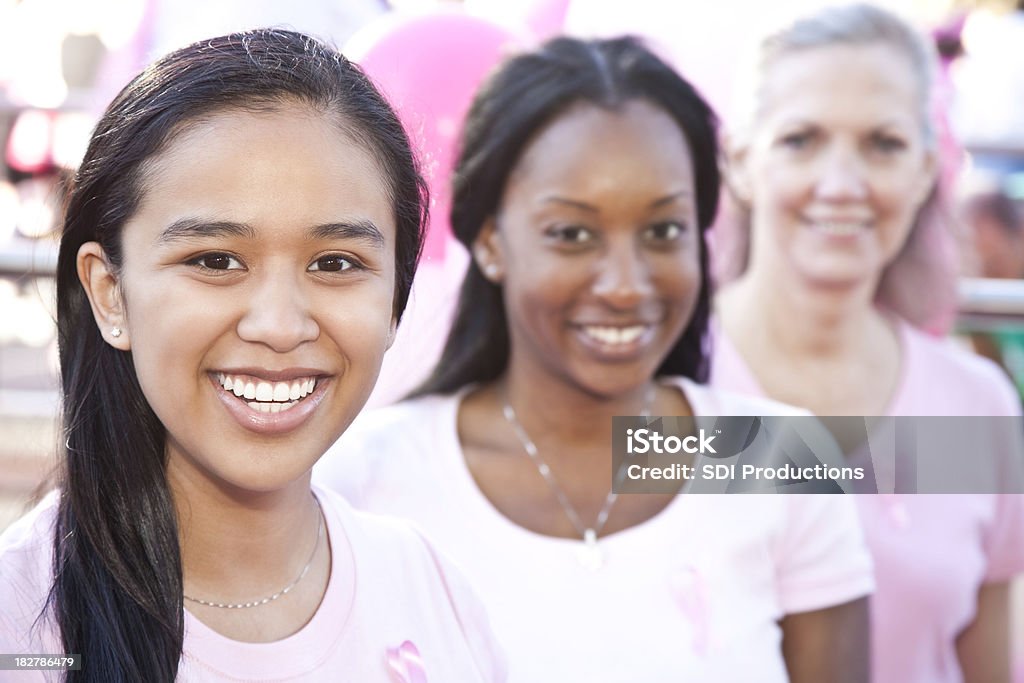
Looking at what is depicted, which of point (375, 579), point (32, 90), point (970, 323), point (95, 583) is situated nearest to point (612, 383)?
point (375, 579)

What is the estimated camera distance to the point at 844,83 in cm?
167

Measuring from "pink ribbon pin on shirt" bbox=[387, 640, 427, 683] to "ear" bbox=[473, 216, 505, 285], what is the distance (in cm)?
54

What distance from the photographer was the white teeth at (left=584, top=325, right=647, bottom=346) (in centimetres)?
140

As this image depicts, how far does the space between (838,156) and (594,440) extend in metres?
0.54

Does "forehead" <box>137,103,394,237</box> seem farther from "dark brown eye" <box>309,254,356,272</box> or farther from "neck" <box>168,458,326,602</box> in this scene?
"neck" <box>168,458,326,602</box>

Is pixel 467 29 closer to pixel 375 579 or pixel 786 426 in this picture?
pixel 786 426

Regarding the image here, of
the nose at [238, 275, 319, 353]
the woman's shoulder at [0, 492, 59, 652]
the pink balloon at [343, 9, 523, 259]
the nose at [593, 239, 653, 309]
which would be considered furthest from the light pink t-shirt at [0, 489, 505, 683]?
the pink balloon at [343, 9, 523, 259]

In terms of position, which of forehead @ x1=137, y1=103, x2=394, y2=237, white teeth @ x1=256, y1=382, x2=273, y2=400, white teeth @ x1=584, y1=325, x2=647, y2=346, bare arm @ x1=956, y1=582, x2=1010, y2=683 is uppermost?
forehead @ x1=137, y1=103, x2=394, y2=237

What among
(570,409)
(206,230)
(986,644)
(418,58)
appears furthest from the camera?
(986,644)

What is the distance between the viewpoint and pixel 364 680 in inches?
40.6

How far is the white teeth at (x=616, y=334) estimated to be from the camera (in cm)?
140

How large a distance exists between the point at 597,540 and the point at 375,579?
35 cm

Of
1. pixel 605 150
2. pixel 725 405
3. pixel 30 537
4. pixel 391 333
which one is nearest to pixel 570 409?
pixel 725 405

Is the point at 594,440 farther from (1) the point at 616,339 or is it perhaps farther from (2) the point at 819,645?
(2) the point at 819,645
